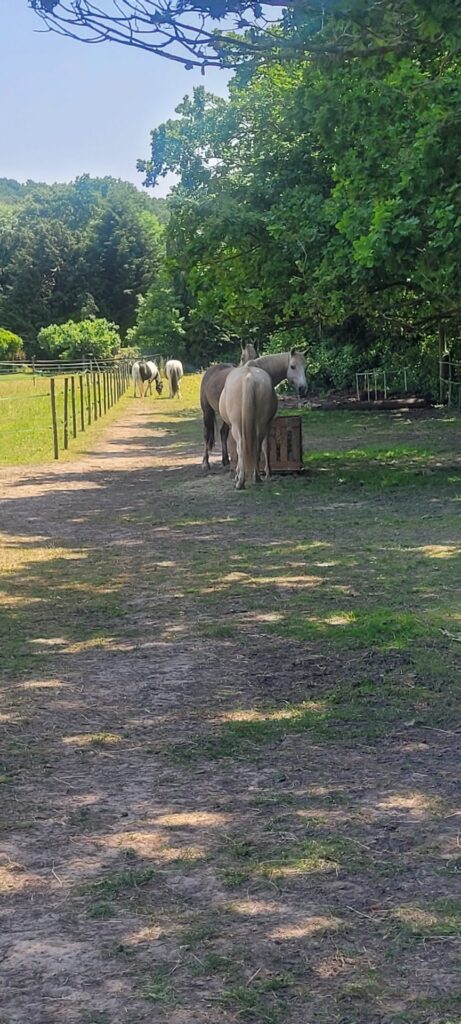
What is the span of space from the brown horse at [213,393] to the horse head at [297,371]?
2.00ft

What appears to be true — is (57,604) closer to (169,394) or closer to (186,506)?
(186,506)

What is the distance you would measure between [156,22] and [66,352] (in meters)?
57.7

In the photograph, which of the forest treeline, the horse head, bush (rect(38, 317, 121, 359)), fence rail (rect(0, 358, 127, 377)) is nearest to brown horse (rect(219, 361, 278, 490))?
the horse head

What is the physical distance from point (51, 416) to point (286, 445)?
42.6 feet

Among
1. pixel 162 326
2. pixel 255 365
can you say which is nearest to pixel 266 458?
pixel 255 365

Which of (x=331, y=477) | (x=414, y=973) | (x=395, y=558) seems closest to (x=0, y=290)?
(x=331, y=477)

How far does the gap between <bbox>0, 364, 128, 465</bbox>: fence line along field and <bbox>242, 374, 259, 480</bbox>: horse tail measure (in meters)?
4.70

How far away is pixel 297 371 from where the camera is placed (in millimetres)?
14617

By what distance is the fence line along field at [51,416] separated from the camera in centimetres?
1827

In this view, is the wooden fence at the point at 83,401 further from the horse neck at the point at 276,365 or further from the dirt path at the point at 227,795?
the dirt path at the point at 227,795

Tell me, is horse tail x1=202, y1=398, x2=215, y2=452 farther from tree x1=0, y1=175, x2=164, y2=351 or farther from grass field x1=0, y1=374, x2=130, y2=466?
tree x1=0, y1=175, x2=164, y2=351

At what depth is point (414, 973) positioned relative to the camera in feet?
9.24

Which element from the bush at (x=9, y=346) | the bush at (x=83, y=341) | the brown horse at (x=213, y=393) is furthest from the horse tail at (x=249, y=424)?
the bush at (x=9, y=346)

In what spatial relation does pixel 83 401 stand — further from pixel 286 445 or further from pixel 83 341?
pixel 83 341
